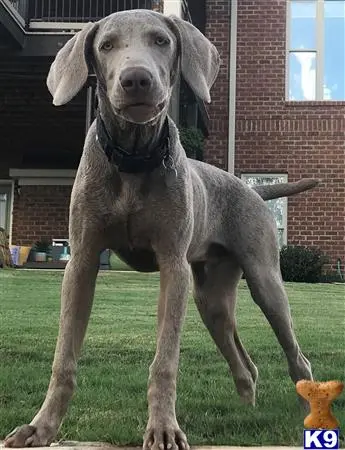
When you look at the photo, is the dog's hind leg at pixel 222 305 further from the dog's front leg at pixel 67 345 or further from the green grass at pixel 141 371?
the dog's front leg at pixel 67 345

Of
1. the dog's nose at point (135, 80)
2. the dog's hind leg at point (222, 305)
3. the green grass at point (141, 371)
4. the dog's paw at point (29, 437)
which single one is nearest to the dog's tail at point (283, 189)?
the dog's hind leg at point (222, 305)

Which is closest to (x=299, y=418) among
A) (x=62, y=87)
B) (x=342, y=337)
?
(x=62, y=87)

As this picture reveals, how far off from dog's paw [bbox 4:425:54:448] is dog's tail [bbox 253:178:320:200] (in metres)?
2.45

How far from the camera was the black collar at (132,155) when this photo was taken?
305 cm

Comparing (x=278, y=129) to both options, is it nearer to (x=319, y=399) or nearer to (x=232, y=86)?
(x=232, y=86)

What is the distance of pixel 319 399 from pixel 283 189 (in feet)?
8.56

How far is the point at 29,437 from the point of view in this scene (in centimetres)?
275

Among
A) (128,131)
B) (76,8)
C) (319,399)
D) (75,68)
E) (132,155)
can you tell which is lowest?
→ (319,399)

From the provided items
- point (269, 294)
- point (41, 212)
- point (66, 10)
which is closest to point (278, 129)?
point (66, 10)

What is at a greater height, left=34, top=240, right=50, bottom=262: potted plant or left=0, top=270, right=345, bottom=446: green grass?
left=34, top=240, right=50, bottom=262: potted plant

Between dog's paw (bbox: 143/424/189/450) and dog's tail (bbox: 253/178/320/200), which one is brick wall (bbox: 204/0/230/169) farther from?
dog's paw (bbox: 143/424/189/450)

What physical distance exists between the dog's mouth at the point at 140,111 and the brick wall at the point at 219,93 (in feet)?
46.1

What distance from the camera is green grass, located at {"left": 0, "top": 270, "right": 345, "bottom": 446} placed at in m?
3.37

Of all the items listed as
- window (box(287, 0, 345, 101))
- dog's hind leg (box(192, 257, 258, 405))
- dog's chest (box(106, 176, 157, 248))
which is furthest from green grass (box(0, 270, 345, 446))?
window (box(287, 0, 345, 101))
